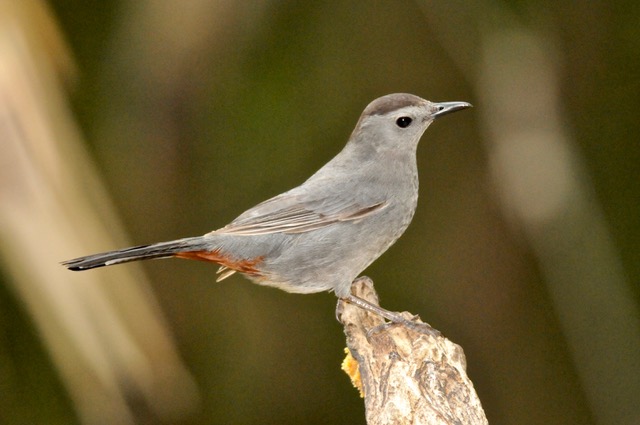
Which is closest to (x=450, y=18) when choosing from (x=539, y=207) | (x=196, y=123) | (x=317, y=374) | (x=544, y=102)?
(x=544, y=102)

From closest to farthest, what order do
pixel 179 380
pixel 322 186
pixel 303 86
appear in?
pixel 322 186 < pixel 179 380 < pixel 303 86

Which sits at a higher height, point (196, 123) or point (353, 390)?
point (196, 123)

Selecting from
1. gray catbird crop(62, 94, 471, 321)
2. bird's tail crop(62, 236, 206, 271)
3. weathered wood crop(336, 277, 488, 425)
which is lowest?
weathered wood crop(336, 277, 488, 425)

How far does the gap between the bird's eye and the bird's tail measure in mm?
1279

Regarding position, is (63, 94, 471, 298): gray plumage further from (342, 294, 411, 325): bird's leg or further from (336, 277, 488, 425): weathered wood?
(336, 277, 488, 425): weathered wood

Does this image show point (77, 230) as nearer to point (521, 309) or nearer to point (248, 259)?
point (248, 259)

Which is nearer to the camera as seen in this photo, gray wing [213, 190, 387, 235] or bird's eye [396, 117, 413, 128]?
gray wing [213, 190, 387, 235]

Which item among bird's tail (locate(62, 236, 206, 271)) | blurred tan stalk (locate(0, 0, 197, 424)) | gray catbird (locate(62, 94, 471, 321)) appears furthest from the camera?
gray catbird (locate(62, 94, 471, 321))

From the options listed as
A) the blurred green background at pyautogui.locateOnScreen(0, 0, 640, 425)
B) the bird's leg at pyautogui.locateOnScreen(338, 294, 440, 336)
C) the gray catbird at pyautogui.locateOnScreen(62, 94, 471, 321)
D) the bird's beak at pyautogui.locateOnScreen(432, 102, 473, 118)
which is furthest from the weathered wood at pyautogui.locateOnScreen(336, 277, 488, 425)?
the blurred green background at pyautogui.locateOnScreen(0, 0, 640, 425)

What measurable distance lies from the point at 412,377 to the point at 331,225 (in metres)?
1.24

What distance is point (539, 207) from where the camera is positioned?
17.2 ft

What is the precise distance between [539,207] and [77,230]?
2.69 metres

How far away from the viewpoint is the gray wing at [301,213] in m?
4.31

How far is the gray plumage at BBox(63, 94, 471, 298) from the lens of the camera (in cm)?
426
